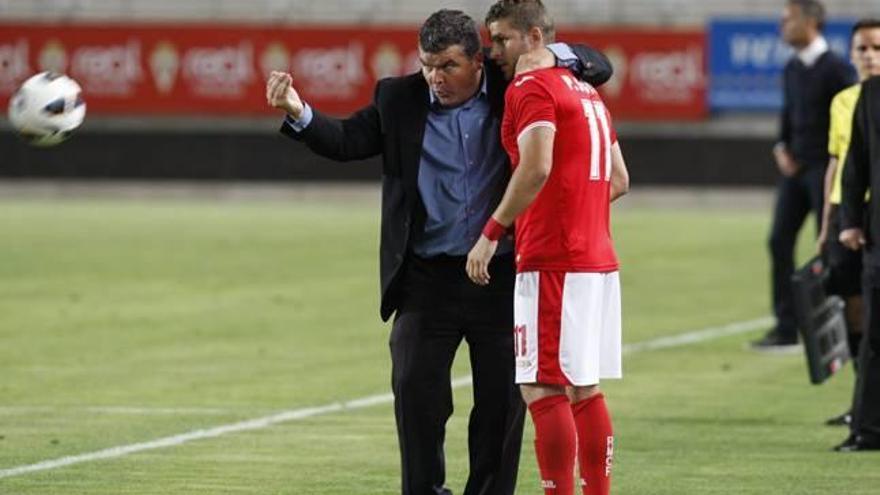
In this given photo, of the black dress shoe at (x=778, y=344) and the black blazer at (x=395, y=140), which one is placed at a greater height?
the black blazer at (x=395, y=140)

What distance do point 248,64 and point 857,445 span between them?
25.9m

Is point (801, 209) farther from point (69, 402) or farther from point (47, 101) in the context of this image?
point (47, 101)

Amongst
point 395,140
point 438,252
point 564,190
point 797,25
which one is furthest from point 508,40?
point 797,25

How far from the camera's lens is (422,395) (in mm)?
9430

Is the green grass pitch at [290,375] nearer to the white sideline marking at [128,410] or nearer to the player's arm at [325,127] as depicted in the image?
the white sideline marking at [128,410]

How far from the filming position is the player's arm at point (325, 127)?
9.08 metres

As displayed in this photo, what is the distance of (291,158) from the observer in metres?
36.2

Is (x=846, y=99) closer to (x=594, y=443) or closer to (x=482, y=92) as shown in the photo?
(x=482, y=92)

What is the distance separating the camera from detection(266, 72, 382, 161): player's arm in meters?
9.08

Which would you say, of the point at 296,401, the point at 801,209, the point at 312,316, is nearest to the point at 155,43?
the point at 312,316

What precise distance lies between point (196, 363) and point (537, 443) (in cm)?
703

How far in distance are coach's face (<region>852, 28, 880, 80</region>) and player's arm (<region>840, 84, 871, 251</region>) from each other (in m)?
0.35

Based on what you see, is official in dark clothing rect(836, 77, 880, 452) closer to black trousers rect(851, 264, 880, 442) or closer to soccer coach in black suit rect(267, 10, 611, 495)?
black trousers rect(851, 264, 880, 442)

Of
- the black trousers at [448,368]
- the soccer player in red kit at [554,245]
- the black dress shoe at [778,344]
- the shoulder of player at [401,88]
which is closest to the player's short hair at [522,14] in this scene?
the soccer player in red kit at [554,245]
